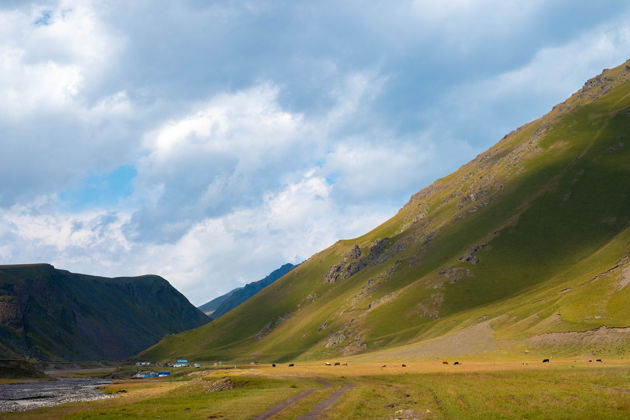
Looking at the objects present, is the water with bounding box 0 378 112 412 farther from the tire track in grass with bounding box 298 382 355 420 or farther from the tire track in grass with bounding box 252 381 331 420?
the tire track in grass with bounding box 298 382 355 420

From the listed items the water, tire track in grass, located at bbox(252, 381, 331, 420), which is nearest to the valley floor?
tire track in grass, located at bbox(252, 381, 331, 420)

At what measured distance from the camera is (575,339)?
12250cm

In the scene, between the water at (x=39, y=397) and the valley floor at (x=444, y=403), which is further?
the water at (x=39, y=397)

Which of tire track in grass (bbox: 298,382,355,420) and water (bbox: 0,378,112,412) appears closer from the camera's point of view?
tire track in grass (bbox: 298,382,355,420)

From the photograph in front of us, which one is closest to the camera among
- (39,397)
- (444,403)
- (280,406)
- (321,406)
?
(444,403)

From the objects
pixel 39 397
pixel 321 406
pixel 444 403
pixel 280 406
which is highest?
pixel 39 397

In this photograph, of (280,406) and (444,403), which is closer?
(444,403)

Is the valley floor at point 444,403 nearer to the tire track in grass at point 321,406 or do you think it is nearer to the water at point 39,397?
the tire track in grass at point 321,406

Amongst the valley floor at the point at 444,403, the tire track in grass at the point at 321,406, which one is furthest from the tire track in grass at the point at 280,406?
the tire track in grass at the point at 321,406

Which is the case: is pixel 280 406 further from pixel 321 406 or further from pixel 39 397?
pixel 39 397

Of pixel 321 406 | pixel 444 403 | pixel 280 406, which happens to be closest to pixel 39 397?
pixel 280 406

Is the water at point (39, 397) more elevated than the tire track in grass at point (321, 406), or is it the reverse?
the water at point (39, 397)

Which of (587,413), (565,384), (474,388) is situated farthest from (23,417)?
(565,384)

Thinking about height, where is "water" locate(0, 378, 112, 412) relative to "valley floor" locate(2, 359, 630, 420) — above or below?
above
